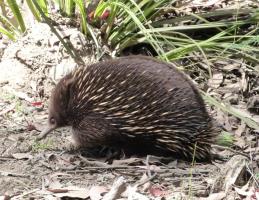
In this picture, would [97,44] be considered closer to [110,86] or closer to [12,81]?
[12,81]

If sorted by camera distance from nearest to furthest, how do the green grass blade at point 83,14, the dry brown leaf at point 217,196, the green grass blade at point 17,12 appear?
the dry brown leaf at point 217,196 < the green grass blade at point 83,14 < the green grass blade at point 17,12

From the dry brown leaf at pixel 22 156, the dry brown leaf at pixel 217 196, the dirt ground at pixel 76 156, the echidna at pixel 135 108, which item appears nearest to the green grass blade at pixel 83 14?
the dirt ground at pixel 76 156

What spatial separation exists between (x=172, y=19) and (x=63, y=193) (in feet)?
9.46

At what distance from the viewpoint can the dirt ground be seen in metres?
4.04

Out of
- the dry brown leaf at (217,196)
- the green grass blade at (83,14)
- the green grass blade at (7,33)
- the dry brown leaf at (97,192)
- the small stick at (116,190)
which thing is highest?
the green grass blade at (83,14)

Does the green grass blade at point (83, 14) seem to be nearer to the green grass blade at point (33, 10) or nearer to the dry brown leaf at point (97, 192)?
the green grass blade at point (33, 10)

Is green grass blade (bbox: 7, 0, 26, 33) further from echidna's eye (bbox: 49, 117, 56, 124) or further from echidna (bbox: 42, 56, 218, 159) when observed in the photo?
echidna's eye (bbox: 49, 117, 56, 124)

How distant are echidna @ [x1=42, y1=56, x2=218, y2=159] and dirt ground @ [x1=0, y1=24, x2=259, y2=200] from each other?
0.15 m

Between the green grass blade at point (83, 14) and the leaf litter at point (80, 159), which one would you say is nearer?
the leaf litter at point (80, 159)

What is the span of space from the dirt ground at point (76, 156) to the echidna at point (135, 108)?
0.51 ft

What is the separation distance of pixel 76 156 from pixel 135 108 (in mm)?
585

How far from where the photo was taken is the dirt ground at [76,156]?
4035 millimetres

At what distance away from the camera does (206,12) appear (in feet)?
21.6

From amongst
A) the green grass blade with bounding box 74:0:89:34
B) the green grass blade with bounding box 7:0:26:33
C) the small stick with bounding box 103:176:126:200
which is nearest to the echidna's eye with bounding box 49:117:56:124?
the small stick with bounding box 103:176:126:200
